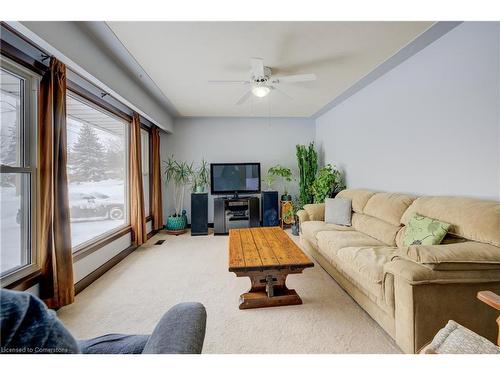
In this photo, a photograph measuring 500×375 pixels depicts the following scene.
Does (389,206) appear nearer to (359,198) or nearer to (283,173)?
(359,198)

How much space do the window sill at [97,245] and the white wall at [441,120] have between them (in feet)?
12.3

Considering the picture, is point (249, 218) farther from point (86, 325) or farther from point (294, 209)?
point (86, 325)

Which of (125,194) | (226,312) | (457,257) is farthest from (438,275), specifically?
(125,194)

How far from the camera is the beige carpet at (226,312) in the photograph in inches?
60.7

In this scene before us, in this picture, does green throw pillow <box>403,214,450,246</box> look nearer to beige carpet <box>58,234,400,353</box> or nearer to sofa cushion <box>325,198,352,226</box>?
beige carpet <box>58,234,400,353</box>

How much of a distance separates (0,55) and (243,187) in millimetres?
3879

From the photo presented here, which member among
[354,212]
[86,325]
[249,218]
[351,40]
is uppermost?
[351,40]

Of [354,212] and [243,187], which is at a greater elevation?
[243,187]

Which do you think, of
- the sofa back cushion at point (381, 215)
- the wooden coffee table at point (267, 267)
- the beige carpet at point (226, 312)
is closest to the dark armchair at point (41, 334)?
the beige carpet at point (226, 312)

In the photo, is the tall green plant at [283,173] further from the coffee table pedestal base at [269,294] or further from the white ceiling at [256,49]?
the coffee table pedestal base at [269,294]

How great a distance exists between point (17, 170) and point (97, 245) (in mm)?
1253

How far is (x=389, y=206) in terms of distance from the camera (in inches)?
98.7

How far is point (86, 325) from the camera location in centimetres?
177
